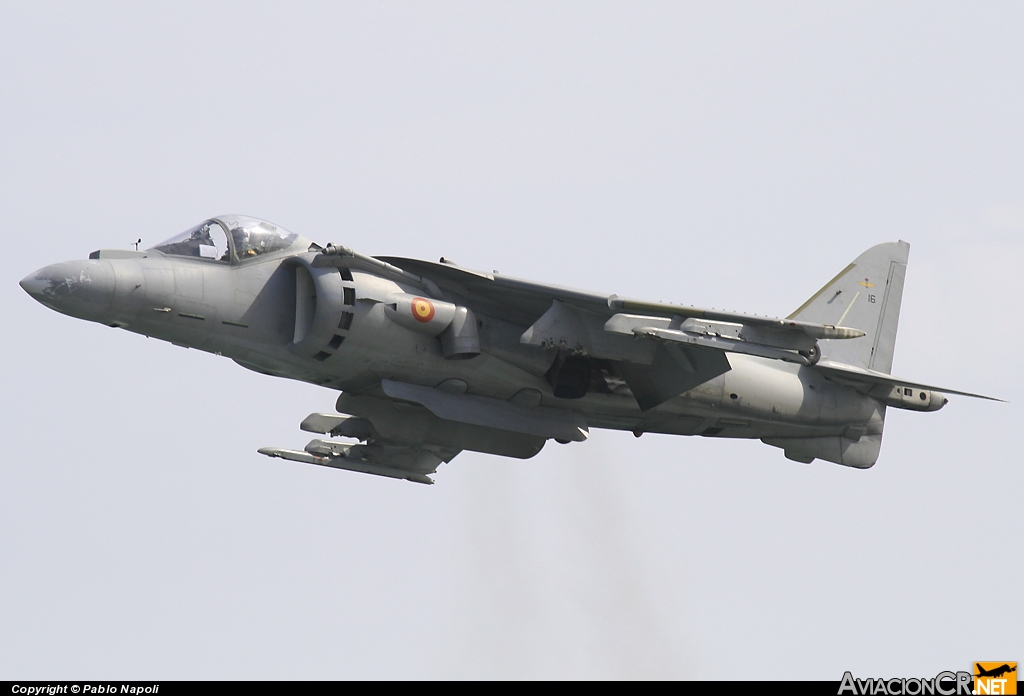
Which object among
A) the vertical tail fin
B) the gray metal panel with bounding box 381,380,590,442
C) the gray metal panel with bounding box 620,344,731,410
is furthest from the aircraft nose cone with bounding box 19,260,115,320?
the vertical tail fin

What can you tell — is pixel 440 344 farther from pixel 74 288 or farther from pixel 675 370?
pixel 74 288

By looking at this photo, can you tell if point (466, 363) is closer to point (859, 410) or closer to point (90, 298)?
point (90, 298)

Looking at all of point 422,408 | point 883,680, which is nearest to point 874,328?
point 883,680

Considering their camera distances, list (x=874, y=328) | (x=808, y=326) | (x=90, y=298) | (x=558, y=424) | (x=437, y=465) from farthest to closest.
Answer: (x=874, y=328)
(x=437, y=465)
(x=558, y=424)
(x=808, y=326)
(x=90, y=298)

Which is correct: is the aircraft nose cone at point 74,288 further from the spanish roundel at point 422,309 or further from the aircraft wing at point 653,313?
the spanish roundel at point 422,309

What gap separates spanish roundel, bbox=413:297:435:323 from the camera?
52.3 feet

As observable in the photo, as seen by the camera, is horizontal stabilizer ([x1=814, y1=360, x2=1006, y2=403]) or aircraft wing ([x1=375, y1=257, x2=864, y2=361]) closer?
aircraft wing ([x1=375, y1=257, x2=864, y2=361])

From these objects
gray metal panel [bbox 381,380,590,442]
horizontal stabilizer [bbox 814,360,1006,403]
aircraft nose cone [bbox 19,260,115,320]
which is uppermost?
horizontal stabilizer [bbox 814,360,1006,403]

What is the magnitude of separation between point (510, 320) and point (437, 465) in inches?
127

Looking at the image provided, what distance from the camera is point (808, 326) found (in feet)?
53.2

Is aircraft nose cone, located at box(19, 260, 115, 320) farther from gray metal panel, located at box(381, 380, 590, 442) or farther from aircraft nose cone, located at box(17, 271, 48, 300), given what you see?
gray metal panel, located at box(381, 380, 590, 442)

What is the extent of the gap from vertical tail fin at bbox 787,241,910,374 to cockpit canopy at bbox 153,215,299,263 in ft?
28.6

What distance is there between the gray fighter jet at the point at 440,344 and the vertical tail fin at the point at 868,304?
146 centimetres

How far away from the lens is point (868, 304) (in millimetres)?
21078
